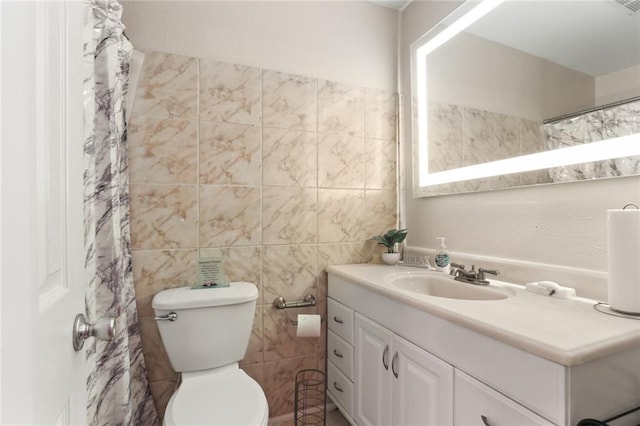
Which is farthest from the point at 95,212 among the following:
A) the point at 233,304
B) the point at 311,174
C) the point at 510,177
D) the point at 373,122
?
the point at 510,177

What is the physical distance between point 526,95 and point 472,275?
787mm

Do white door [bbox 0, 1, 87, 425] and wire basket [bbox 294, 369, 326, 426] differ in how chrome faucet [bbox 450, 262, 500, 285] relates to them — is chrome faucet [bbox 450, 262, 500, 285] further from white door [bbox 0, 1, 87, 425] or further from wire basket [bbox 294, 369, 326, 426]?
white door [bbox 0, 1, 87, 425]

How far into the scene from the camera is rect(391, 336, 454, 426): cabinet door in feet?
3.08

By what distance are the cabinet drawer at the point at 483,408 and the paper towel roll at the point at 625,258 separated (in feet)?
→ 1.45

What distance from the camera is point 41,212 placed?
44 centimetres

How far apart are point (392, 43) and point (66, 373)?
7.16 ft

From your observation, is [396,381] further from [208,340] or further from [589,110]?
[589,110]

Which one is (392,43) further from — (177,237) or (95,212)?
(95,212)

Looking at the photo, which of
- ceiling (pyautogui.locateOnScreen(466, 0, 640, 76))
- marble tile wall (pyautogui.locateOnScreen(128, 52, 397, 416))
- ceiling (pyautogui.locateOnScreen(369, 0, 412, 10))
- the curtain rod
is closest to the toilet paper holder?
marble tile wall (pyautogui.locateOnScreen(128, 52, 397, 416))

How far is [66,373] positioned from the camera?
508 mm

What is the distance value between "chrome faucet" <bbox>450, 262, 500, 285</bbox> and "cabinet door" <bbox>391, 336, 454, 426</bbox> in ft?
1.41

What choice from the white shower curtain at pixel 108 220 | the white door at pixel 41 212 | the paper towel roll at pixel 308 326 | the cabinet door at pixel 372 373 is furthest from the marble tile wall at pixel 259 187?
the white door at pixel 41 212

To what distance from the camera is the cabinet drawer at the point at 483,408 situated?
727mm

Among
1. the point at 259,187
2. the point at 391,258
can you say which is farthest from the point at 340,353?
the point at 259,187
